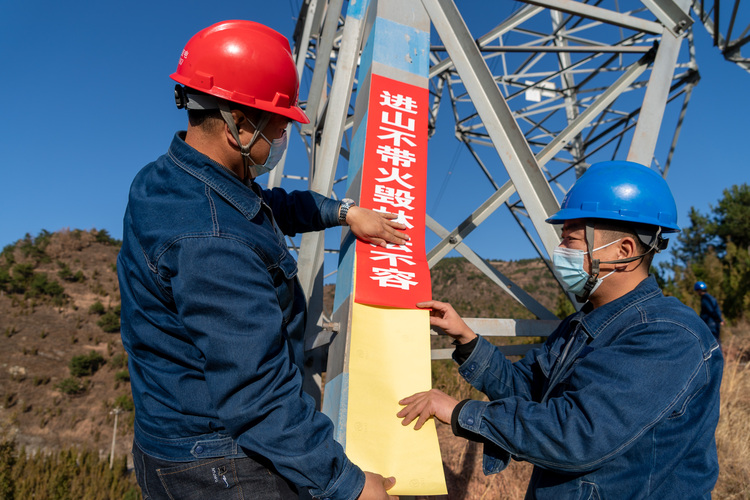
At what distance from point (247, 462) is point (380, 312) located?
0.86m

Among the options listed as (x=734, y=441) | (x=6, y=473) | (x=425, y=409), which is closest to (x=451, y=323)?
(x=425, y=409)

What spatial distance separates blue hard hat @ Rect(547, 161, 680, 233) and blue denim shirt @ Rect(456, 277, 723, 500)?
32cm

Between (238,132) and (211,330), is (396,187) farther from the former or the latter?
(211,330)

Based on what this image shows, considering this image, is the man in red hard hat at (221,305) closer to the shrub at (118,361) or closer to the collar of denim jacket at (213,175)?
the collar of denim jacket at (213,175)

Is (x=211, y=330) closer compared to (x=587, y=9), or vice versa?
(x=211, y=330)

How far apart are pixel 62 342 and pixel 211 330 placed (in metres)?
32.1

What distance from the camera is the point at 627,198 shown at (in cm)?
189

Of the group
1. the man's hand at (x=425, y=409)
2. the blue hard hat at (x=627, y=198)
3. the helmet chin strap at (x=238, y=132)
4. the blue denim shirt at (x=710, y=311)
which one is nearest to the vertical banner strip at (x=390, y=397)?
the man's hand at (x=425, y=409)

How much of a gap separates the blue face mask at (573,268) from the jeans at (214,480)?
1.45m

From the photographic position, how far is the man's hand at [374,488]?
1555 mm

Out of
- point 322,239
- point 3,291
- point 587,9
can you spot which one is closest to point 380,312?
point 322,239

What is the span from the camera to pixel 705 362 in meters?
1.59

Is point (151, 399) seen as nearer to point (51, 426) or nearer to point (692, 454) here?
point (692, 454)

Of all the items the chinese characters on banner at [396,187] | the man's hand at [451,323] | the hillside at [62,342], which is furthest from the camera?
the hillside at [62,342]
